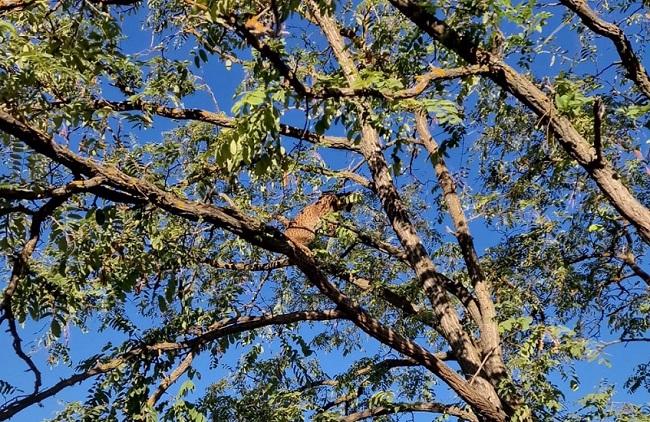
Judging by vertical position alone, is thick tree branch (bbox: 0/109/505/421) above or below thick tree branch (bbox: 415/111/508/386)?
below

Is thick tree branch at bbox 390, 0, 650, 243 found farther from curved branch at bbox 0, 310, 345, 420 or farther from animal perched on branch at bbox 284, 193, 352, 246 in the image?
animal perched on branch at bbox 284, 193, 352, 246

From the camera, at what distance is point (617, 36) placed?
4.33 meters

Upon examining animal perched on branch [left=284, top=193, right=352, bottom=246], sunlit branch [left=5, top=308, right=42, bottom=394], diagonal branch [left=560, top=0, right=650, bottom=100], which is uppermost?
animal perched on branch [left=284, top=193, right=352, bottom=246]

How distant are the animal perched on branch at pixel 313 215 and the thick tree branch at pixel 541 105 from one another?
3083mm

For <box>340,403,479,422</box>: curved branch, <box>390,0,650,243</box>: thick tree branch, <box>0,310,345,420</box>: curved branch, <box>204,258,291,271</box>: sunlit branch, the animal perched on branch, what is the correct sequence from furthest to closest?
1. the animal perched on branch
2. <box>204,258,291,271</box>: sunlit branch
3. <box>340,403,479,422</box>: curved branch
4. <box>0,310,345,420</box>: curved branch
5. <box>390,0,650,243</box>: thick tree branch

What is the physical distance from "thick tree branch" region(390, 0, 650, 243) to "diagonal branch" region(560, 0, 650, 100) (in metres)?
0.54

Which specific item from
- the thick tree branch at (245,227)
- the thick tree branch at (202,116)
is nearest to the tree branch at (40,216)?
the thick tree branch at (245,227)

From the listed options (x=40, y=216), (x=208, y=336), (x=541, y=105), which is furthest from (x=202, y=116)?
(x=541, y=105)

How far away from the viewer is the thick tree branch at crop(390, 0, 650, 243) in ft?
13.1

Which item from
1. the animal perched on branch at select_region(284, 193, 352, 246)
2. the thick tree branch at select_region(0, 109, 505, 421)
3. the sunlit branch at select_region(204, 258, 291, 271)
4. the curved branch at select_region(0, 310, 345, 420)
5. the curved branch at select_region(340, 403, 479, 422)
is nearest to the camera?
the thick tree branch at select_region(0, 109, 505, 421)

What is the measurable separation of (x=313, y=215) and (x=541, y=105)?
3414mm

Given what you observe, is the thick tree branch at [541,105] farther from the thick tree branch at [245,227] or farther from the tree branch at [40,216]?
the tree branch at [40,216]

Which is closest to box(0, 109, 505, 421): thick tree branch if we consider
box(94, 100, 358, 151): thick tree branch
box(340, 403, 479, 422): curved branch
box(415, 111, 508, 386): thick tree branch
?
box(340, 403, 479, 422): curved branch

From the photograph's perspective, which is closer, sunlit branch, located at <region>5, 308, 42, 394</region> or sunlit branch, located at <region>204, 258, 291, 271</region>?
sunlit branch, located at <region>5, 308, 42, 394</region>
